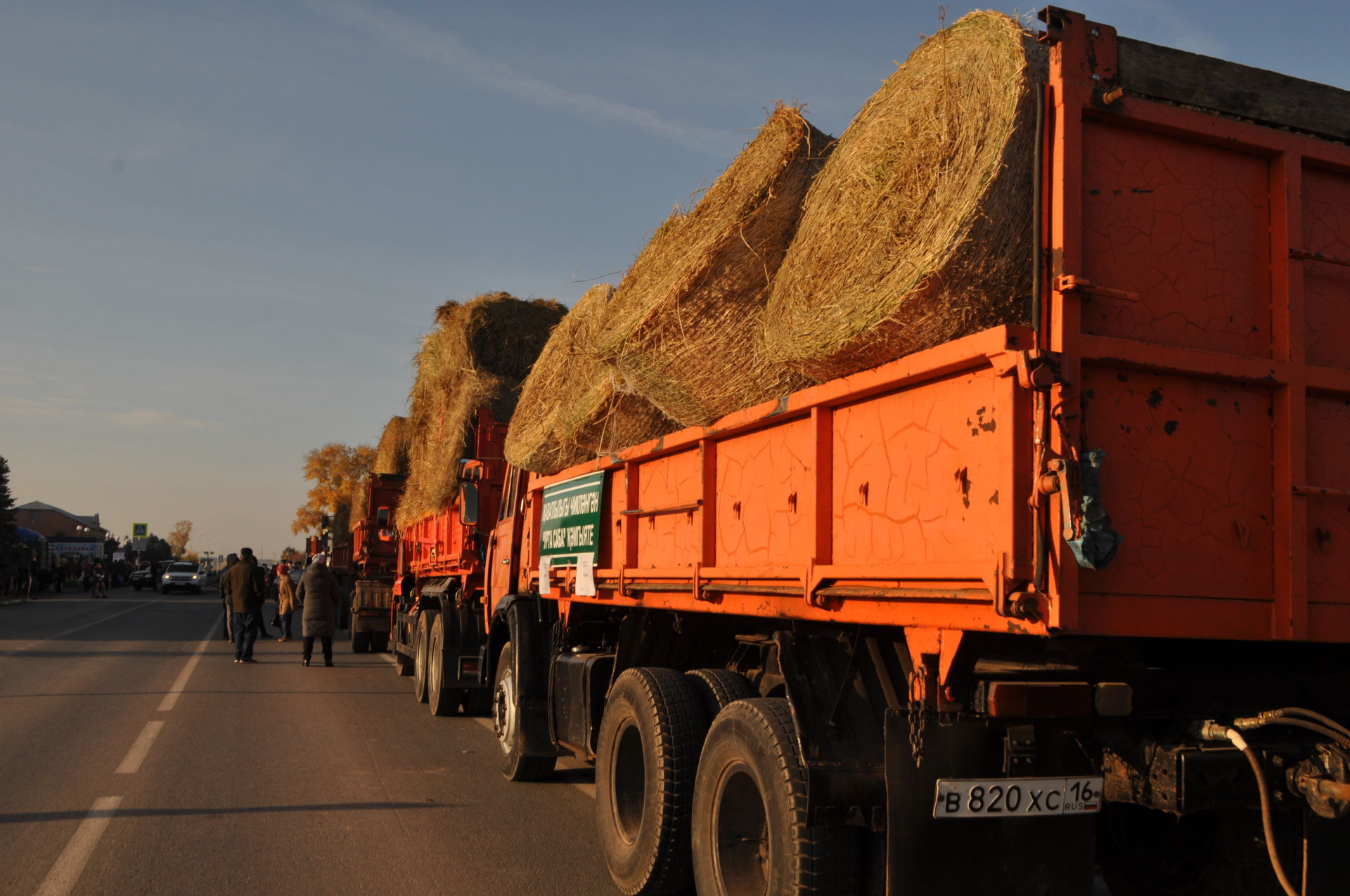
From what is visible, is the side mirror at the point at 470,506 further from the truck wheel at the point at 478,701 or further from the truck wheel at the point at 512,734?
the truck wheel at the point at 478,701

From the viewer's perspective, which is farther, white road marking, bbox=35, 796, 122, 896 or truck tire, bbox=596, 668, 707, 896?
white road marking, bbox=35, 796, 122, 896

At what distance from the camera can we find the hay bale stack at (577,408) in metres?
5.98

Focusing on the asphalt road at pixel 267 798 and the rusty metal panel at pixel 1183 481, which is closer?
the rusty metal panel at pixel 1183 481

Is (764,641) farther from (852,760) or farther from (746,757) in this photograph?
(852,760)

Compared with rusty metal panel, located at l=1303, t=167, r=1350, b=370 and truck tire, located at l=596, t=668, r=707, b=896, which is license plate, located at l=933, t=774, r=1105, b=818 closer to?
rusty metal panel, located at l=1303, t=167, r=1350, b=370

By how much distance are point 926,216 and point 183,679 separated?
13087mm

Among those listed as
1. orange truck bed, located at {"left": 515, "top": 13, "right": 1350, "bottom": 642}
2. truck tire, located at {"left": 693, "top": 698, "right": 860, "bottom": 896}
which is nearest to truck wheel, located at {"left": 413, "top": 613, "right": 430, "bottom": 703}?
truck tire, located at {"left": 693, "top": 698, "right": 860, "bottom": 896}

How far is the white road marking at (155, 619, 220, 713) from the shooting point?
1145 centimetres

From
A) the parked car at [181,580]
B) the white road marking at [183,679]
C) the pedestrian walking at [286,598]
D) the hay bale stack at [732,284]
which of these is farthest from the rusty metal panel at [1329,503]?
the parked car at [181,580]

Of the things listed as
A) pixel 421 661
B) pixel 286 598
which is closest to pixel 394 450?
pixel 286 598

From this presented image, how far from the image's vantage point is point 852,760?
360 centimetres

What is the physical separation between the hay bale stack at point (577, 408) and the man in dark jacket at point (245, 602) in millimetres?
9644

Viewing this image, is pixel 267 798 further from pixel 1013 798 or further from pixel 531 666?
pixel 1013 798

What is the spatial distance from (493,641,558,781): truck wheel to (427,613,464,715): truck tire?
2820mm
